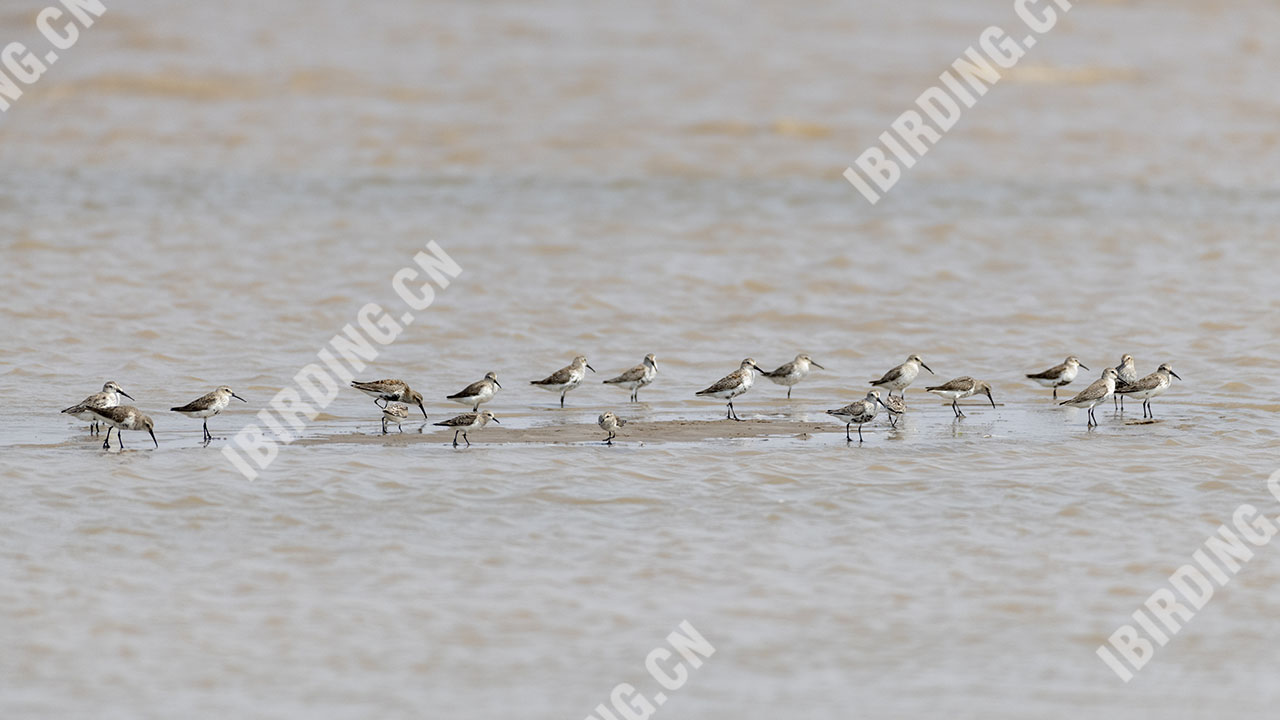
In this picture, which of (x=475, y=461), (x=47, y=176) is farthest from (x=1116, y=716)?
(x=47, y=176)

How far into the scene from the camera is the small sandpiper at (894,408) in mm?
13898

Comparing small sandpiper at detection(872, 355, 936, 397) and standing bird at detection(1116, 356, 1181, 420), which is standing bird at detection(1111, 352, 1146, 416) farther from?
small sandpiper at detection(872, 355, 936, 397)

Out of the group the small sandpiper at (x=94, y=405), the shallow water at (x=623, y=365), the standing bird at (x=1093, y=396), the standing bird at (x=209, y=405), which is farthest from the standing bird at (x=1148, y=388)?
the small sandpiper at (x=94, y=405)

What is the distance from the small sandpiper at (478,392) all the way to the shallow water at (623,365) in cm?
47

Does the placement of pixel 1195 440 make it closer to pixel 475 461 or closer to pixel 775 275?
pixel 475 461

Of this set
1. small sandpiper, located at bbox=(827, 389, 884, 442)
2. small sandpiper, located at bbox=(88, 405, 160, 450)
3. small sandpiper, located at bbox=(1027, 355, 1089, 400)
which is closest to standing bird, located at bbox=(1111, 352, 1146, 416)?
small sandpiper, located at bbox=(1027, 355, 1089, 400)

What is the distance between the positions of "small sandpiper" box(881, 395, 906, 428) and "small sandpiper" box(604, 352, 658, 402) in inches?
84.5

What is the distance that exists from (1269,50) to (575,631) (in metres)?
36.8

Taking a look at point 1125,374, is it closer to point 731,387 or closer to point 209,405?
point 731,387

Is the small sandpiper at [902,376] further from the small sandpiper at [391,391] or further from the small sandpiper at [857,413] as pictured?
the small sandpiper at [391,391]

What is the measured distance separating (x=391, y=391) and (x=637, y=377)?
89.4 inches

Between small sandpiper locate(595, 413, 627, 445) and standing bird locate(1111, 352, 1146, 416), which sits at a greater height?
standing bird locate(1111, 352, 1146, 416)

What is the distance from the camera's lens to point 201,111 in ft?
106

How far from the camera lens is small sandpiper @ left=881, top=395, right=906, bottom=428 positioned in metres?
13.9
